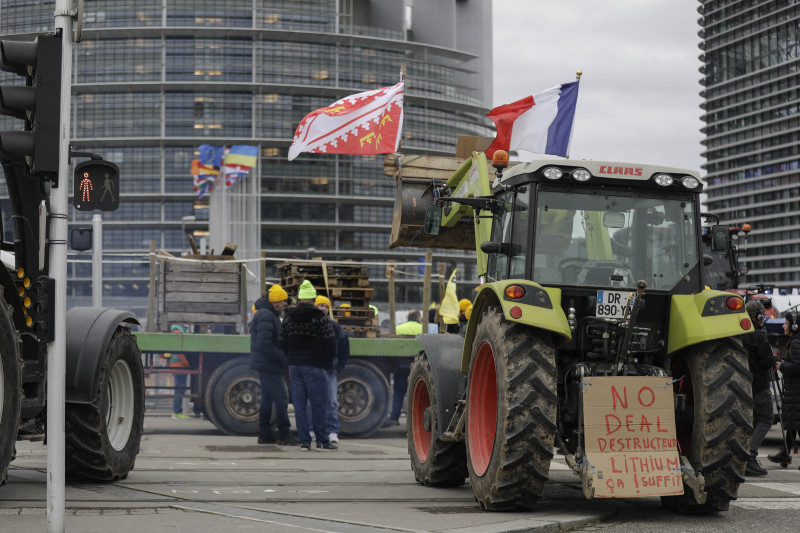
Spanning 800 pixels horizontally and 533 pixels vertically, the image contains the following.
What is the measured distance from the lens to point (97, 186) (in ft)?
24.4

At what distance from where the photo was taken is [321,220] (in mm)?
100312

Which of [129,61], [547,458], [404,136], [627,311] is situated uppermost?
[129,61]

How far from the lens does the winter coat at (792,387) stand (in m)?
12.6

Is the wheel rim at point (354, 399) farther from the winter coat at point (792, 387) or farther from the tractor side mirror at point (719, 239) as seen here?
the tractor side mirror at point (719, 239)

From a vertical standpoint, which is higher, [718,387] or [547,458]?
[718,387]

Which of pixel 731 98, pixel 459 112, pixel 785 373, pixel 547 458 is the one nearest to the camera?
pixel 547 458

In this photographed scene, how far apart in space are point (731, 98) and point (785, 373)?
156 metres

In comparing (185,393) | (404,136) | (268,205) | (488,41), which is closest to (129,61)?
(268,205)

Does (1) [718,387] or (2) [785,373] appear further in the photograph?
(2) [785,373]

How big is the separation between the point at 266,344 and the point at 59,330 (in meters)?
8.97

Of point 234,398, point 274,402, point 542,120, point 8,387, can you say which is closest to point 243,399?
point 234,398

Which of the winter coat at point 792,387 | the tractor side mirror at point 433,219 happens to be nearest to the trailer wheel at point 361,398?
the winter coat at point 792,387

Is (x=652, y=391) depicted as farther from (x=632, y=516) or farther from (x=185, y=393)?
(x=185, y=393)

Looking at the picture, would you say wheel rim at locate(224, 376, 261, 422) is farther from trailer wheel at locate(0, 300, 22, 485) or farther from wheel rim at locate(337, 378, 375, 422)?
trailer wheel at locate(0, 300, 22, 485)
